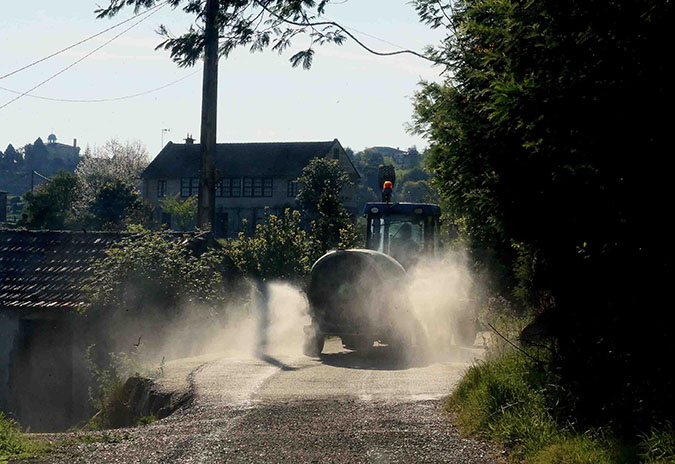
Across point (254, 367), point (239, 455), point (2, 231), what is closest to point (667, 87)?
point (239, 455)

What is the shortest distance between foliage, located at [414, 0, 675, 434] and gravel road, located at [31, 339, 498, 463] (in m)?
1.53

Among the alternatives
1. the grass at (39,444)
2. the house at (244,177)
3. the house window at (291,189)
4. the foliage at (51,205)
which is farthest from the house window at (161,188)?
the grass at (39,444)

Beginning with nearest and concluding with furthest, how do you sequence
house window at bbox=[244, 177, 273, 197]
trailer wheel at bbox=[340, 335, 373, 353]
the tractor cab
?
trailer wheel at bbox=[340, 335, 373, 353]
the tractor cab
house window at bbox=[244, 177, 273, 197]

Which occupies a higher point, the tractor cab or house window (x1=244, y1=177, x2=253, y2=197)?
house window (x1=244, y1=177, x2=253, y2=197)

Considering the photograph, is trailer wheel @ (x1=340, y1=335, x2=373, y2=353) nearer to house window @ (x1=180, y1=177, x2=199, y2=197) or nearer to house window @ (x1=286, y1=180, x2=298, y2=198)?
house window @ (x1=286, y1=180, x2=298, y2=198)

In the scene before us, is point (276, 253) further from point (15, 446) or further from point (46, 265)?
point (15, 446)

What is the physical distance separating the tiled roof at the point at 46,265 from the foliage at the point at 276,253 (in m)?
6.96

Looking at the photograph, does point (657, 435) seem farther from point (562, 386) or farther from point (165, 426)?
point (165, 426)

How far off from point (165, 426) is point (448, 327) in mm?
9648

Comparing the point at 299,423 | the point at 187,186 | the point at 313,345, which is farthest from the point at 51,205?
the point at 299,423

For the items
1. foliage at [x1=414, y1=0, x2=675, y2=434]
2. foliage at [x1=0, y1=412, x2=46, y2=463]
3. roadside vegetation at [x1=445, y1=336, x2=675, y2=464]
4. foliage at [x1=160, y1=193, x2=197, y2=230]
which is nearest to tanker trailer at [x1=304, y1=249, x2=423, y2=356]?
roadside vegetation at [x1=445, y1=336, x2=675, y2=464]

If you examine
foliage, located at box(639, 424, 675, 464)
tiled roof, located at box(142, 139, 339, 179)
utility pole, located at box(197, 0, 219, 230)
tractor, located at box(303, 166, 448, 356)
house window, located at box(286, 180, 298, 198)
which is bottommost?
foliage, located at box(639, 424, 675, 464)

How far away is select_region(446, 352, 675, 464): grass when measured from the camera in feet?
22.8

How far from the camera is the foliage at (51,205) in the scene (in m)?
58.7
